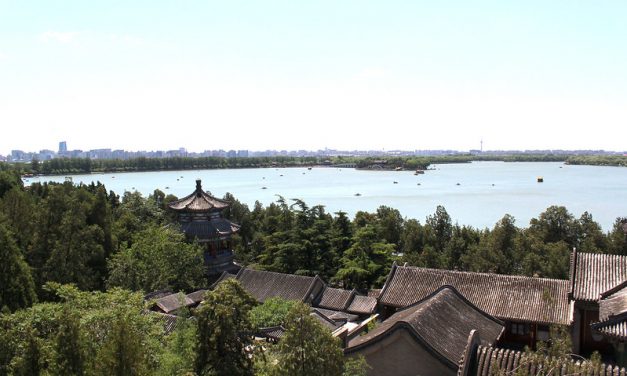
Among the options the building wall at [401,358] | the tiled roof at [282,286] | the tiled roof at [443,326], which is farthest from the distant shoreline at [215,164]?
the building wall at [401,358]

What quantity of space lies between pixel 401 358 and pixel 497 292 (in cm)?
667

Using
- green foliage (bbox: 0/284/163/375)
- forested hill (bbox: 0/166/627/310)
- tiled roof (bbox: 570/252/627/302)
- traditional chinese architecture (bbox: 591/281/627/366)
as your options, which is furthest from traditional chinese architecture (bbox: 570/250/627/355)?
green foliage (bbox: 0/284/163/375)

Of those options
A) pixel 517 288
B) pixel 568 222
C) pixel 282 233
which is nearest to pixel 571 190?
pixel 568 222

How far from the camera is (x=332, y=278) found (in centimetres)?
2334

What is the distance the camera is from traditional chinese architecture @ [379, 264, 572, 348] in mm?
13758

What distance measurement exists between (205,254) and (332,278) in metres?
5.83

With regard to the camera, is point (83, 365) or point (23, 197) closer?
point (83, 365)

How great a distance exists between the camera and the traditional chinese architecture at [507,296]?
13758 millimetres

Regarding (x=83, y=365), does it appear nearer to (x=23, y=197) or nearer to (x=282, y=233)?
(x=282, y=233)

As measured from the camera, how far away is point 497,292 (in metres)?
14.8

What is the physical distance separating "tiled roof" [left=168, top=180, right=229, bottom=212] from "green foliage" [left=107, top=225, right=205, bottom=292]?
1.86 m

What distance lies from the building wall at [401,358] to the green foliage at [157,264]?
1144cm

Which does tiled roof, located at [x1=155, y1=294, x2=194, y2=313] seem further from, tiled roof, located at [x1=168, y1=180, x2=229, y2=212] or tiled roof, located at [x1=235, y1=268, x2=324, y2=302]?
tiled roof, located at [x1=168, y1=180, x2=229, y2=212]

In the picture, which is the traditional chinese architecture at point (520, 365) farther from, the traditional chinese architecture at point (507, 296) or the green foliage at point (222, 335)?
the traditional chinese architecture at point (507, 296)
